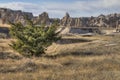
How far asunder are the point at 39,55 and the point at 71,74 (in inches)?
619

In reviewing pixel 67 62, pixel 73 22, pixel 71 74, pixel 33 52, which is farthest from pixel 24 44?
pixel 73 22

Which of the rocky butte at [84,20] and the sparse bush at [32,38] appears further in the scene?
the rocky butte at [84,20]

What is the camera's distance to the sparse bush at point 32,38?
104 ft

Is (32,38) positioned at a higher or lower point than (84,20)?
higher

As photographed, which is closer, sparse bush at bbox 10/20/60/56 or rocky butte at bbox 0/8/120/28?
sparse bush at bbox 10/20/60/56

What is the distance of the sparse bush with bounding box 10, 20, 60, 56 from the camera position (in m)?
31.7

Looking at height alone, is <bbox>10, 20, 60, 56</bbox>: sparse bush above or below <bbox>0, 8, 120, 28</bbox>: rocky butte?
above

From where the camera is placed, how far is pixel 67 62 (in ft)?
78.5

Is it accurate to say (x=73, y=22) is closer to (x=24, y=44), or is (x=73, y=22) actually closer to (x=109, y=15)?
(x=109, y=15)

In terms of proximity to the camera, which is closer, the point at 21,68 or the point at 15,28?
the point at 21,68

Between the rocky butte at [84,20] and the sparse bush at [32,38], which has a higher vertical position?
the sparse bush at [32,38]

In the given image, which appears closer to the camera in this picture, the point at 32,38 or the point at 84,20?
the point at 32,38

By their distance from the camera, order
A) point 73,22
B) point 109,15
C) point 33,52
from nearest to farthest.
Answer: point 33,52
point 73,22
point 109,15

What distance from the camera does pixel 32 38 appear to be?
104 ft
